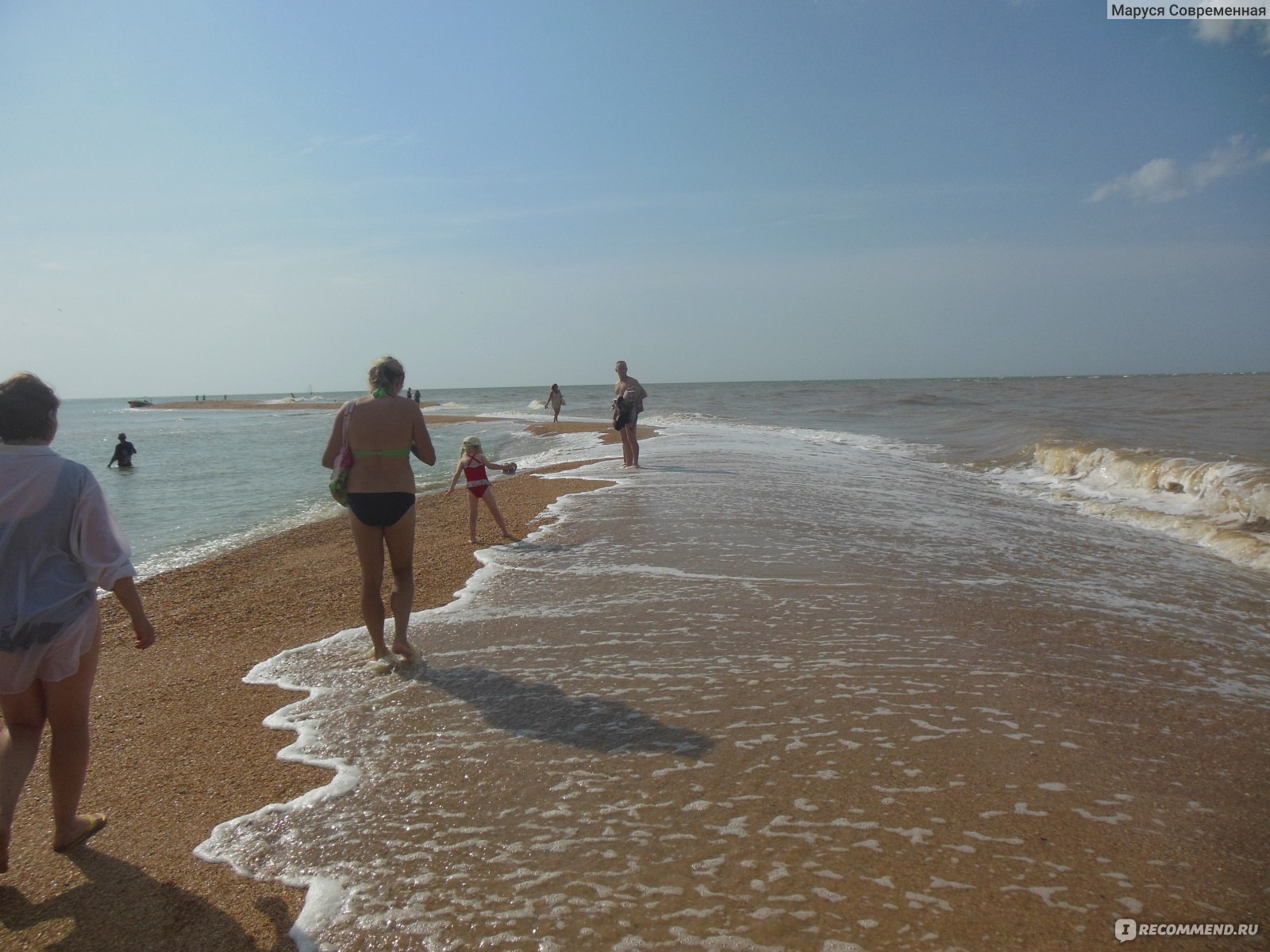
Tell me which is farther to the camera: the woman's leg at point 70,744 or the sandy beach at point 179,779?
the woman's leg at point 70,744

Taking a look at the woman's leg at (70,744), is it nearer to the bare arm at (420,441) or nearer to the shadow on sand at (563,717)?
the shadow on sand at (563,717)

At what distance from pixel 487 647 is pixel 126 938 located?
2650 millimetres

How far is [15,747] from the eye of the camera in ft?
9.04

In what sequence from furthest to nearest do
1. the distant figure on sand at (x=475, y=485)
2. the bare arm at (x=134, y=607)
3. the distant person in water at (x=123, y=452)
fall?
the distant person in water at (x=123, y=452) → the distant figure on sand at (x=475, y=485) → the bare arm at (x=134, y=607)

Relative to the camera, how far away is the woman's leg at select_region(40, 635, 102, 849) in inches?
111

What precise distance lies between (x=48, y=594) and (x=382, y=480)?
1.94 meters

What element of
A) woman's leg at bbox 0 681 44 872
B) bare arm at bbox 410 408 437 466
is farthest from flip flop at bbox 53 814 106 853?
bare arm at bbox 410 408 437 466

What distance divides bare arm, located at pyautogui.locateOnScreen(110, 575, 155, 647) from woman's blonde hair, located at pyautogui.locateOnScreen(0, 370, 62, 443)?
0.62 meters

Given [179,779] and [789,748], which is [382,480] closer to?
[179,779]

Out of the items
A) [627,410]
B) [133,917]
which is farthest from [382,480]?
[627,410]

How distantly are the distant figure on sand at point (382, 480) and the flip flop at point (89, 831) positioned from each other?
1.71m

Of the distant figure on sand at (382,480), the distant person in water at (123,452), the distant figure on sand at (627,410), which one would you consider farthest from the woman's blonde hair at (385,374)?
the distant person in water at (123,452)

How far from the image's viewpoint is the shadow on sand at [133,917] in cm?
238

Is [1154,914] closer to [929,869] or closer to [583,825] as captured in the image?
[929,869]
